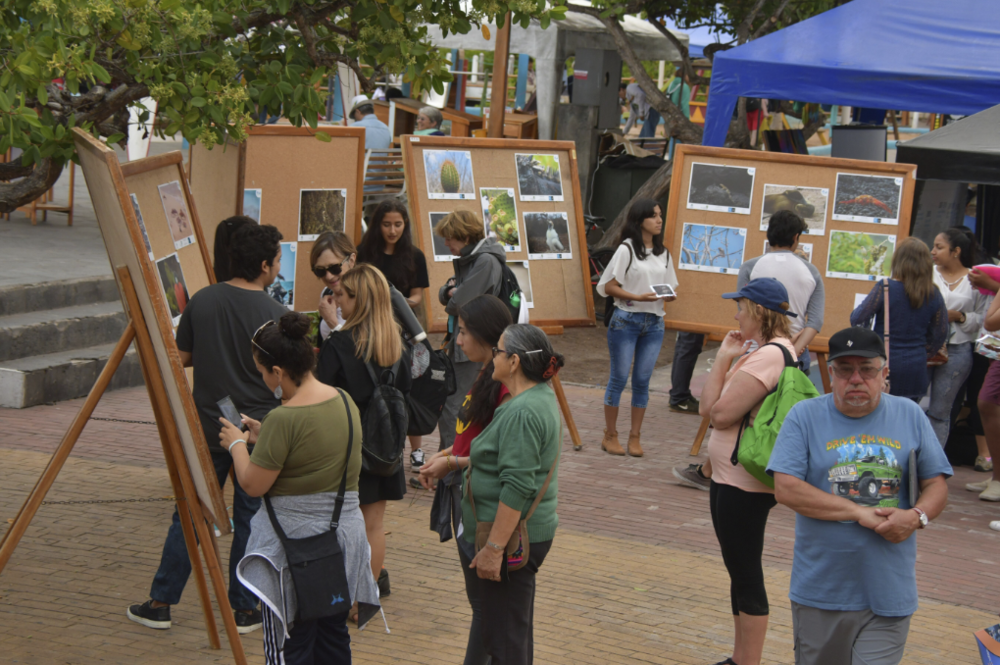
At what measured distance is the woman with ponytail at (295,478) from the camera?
144 inches

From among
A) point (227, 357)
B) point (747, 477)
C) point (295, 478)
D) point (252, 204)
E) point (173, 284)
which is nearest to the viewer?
point (295, 478)

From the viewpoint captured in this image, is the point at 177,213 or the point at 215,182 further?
the point at 215,182

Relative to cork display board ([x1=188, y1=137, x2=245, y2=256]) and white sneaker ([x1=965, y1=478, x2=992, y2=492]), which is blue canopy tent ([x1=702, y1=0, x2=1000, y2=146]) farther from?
cork display board ([x1=188, y1=137, x2=245, y2=256])

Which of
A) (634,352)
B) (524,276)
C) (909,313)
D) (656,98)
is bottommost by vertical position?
(634,352)

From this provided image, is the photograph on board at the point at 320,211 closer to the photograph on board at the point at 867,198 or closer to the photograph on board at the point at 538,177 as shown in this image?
the photograph on board at the point at 538,177

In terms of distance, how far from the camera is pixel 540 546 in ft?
12.3

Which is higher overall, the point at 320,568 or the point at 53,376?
the point at 320,568

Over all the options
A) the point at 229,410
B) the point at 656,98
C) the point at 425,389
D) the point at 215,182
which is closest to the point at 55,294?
the point at 215,182

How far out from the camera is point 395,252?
7.08m

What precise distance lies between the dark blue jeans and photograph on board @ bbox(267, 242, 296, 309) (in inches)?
104

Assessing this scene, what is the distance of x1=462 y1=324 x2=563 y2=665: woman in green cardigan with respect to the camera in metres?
3.56

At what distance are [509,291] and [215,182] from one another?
7.76ft

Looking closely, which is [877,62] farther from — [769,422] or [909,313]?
[769,422]

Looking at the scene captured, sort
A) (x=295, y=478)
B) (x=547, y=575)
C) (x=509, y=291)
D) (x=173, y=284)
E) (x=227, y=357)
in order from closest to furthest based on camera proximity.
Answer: (x=295, y=478) → (x=227, y=357) → (x=173, y=284) → (x=547, y=575) → (x=509, y=291)
